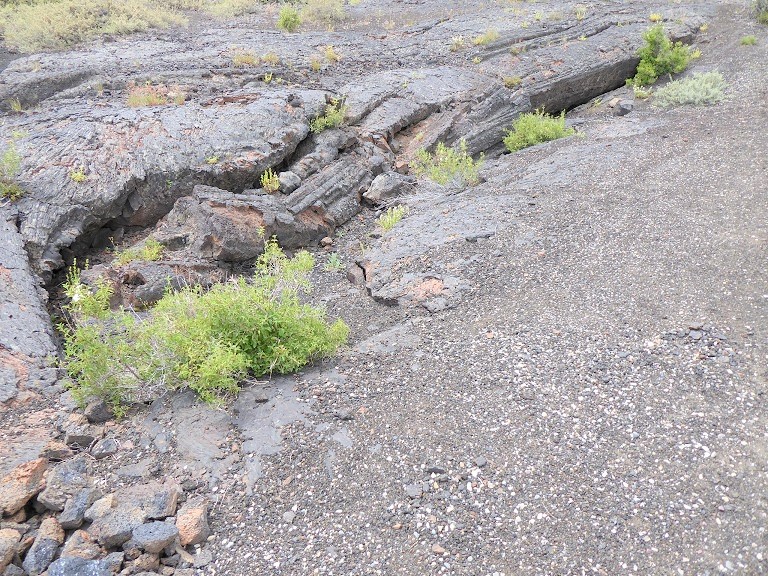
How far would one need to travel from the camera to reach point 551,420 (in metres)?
4.64

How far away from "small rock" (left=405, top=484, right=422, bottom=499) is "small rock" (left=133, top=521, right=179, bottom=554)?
175 centimetres

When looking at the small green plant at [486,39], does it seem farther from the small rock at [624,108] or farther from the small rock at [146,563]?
the small rock at [146,563]

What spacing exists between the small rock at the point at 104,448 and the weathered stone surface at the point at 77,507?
504 mm

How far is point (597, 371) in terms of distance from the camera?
200 inches

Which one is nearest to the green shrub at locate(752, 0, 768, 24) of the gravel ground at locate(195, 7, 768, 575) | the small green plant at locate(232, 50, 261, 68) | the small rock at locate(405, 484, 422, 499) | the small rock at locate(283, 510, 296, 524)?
the gravel ground at locate(195, 7, 768, 575)

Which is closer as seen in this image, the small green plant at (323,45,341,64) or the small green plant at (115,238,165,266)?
the small green plant at (115,238,165,266)

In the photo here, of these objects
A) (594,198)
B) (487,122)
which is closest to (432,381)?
(594,198)

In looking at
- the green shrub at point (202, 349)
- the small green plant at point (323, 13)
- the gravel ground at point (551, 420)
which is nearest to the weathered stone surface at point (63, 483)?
the green shrub at point (202, 349)

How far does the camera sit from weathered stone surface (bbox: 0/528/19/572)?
363 centimetres

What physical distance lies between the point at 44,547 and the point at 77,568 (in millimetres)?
448

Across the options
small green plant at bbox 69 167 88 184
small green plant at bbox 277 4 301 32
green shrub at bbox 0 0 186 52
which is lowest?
small green plant at bbox 69 167 88 184

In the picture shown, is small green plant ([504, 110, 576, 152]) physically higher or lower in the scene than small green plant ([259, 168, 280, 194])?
lower

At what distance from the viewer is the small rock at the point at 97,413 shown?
202 inches

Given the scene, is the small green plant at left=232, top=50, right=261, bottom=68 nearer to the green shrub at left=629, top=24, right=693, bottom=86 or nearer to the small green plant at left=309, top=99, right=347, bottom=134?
the small green plant at left=309, top=99, right=347, bottom=134
